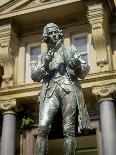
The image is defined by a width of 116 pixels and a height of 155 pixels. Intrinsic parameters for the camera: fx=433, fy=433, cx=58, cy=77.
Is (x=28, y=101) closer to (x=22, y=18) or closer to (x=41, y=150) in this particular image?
(x=22, y=18)

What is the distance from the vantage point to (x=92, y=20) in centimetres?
1434

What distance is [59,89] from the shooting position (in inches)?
213

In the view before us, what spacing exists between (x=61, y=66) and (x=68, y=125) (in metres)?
0.83

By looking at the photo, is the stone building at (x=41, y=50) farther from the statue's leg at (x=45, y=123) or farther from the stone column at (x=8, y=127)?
the statue's leg at (x=45, y=123)

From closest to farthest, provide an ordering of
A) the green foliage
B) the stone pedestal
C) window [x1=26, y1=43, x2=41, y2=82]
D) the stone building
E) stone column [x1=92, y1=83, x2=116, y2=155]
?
stone column [x1=92, y1=83, x2=116, y2=155] → the stone building → the stone pedestal → the green foliage → window [x1=26, y1=43, x2=41, y2=82]

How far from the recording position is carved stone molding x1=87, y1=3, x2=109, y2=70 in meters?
14.1

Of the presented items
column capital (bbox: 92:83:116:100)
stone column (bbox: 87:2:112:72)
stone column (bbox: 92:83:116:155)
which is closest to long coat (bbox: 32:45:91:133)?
stone column (bbox: 92:83:116:155)

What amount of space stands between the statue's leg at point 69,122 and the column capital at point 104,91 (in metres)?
8.11

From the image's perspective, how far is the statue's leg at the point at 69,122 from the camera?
201 inches

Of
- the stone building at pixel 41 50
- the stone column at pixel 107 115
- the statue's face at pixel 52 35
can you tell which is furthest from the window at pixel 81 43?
the statue's face at pixel 52 35

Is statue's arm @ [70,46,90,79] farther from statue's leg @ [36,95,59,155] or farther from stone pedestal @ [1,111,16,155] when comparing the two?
stone pedestal @ [1,111,16,155]

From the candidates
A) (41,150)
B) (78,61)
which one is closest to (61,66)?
(78,61)

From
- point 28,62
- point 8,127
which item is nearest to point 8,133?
point 8,127

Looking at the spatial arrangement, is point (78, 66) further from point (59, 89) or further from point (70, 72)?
point (59, 89)
